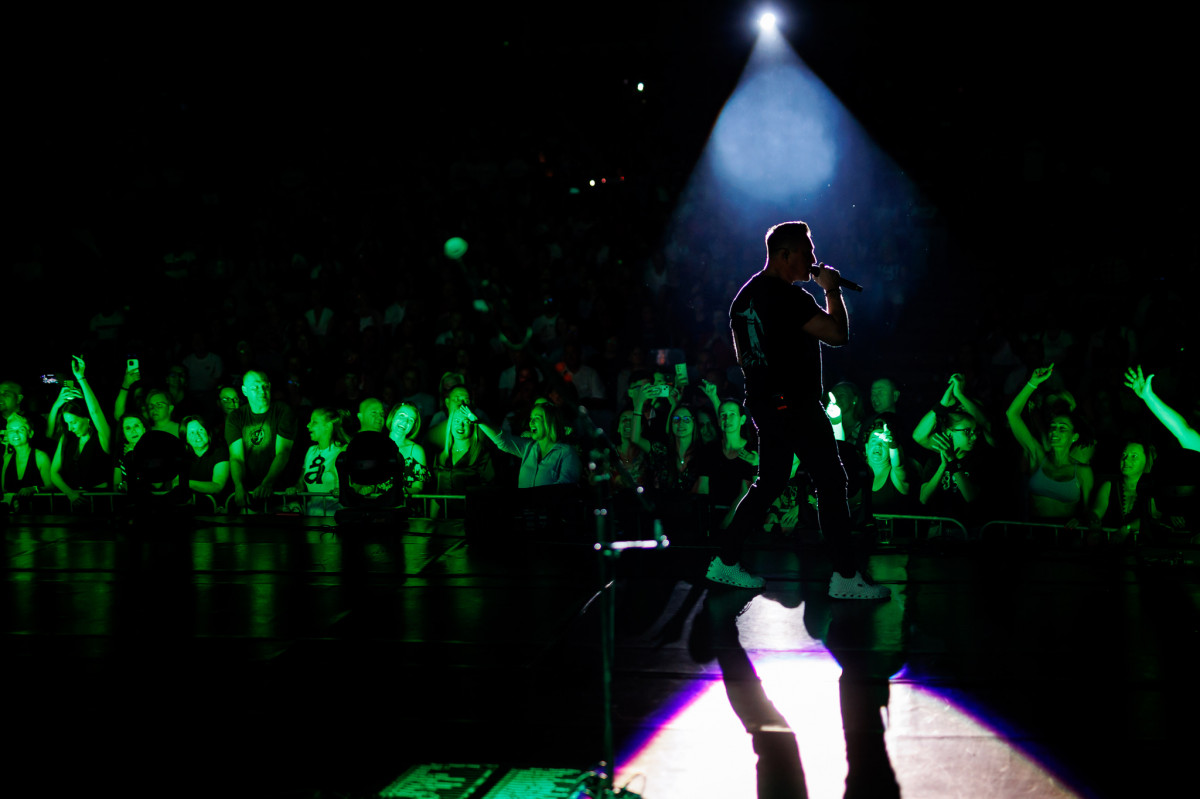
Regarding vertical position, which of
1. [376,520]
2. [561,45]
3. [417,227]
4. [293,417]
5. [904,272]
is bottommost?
[376,520]

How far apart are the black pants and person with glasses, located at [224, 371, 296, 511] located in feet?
13.8

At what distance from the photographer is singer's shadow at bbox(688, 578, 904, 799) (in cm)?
297

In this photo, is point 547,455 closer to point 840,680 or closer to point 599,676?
point 599,676

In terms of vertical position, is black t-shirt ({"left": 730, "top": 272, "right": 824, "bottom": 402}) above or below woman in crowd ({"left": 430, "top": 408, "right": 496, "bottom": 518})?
above

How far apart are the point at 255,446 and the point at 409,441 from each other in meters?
1.19

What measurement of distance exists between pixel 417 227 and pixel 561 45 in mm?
3364

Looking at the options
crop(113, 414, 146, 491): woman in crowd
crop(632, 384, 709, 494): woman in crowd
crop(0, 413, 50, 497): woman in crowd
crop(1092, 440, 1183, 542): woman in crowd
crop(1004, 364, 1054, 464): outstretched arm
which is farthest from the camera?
crop(0, 413, 50, 497): woman in crowd

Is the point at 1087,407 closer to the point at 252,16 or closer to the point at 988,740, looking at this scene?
the point at 988,740

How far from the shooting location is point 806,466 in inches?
183

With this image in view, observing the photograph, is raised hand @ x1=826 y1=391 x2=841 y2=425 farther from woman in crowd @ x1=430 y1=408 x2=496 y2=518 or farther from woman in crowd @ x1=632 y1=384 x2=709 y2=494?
woman in crowd @ x1=430 y1=408 x2=496 y2=518

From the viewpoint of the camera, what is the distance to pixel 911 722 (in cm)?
333

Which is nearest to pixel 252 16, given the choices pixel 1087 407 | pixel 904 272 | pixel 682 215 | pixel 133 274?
pixel 133 274

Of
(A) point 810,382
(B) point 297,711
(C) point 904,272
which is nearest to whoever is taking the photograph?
(B) point 297,711

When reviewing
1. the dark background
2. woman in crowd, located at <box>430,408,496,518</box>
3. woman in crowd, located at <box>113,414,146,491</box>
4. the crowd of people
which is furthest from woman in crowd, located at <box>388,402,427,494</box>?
the dark background
